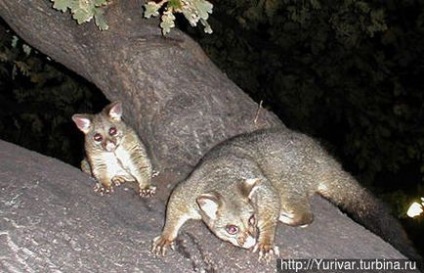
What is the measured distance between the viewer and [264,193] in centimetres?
363

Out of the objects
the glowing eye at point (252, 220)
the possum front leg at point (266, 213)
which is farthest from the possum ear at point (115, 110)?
the glowing eye at point (252, 220)

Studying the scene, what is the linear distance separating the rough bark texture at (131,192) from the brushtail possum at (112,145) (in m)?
0.08

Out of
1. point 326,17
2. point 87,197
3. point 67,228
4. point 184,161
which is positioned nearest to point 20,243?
point 67,228

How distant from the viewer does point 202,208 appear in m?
3.49

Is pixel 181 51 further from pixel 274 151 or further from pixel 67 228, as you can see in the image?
pixel 67 228

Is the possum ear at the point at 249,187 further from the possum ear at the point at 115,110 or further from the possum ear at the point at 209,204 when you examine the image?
the possum ear at the point at 115,110

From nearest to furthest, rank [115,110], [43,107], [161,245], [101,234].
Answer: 1. [101,234]
2. [161,245]
3. [115,110]
4. [43,107]

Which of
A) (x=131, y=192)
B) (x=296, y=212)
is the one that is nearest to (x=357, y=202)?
(x=296, y=212)

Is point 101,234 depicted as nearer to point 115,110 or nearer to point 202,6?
point 202,6

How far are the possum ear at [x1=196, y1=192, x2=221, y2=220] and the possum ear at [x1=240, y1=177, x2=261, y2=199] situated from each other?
139 mm

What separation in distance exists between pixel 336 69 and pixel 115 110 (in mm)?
3616

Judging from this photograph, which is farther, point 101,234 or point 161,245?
point 161,245

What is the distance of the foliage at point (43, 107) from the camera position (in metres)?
7.09

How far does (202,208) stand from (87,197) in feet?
1.80
